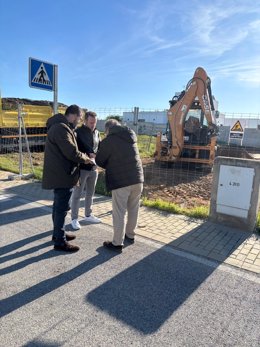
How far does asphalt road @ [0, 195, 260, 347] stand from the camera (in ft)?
8.75

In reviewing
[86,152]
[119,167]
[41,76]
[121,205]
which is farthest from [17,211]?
[41,76]

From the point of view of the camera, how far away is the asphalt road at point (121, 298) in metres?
2.67

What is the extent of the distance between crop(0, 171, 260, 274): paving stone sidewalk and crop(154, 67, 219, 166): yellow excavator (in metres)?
6.46

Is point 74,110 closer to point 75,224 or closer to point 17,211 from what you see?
point 75,224

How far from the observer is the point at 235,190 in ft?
17.5

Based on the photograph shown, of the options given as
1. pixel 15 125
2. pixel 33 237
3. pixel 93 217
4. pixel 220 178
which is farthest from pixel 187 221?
pixel 15 125

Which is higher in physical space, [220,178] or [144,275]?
[220,178]

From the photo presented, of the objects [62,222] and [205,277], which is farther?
[62,222]

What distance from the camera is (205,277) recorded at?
371 cm

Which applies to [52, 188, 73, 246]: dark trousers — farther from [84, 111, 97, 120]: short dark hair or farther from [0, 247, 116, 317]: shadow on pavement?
[84, 111, 97, 120]: short dark hair

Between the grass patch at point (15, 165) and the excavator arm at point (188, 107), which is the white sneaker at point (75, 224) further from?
the excavator arm at point (188, 107)

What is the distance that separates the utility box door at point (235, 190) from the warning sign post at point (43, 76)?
156 inches

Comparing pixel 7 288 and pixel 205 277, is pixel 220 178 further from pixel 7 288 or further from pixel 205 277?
pixel 7 288

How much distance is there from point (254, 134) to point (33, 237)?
1412 inches
